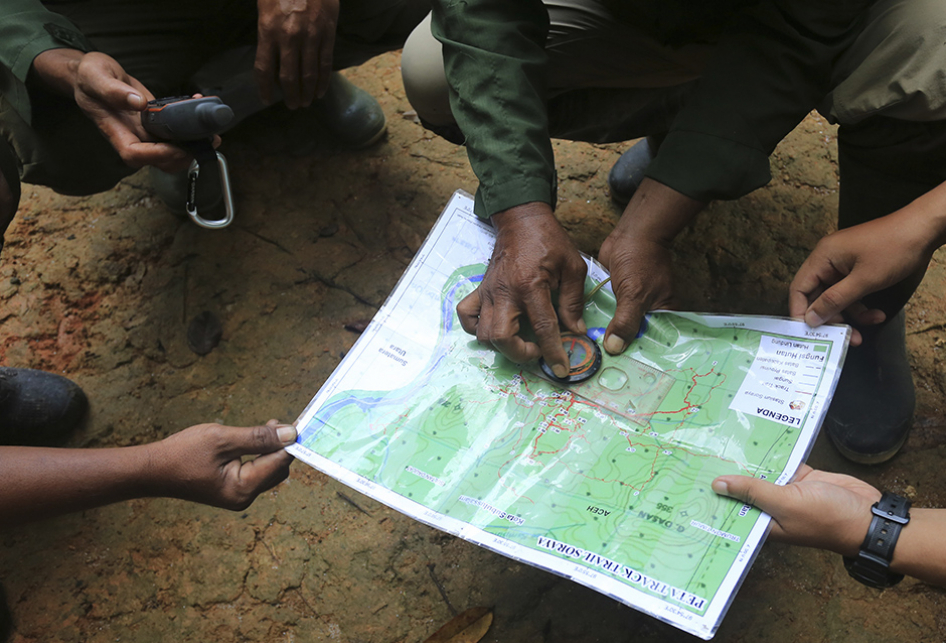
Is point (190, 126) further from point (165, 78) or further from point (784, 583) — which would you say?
point (784, 583)

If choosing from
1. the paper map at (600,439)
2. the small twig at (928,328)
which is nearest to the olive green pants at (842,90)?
the small twig at (928,328)

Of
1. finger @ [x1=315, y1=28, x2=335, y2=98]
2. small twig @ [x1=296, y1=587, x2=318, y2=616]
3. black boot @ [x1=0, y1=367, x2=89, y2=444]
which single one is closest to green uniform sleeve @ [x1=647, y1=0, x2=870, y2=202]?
finger @ [x1=315, y1=28, x2=335, y2=98]

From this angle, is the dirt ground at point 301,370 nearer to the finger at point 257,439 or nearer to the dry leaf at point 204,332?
the dry leaf at point 204,332

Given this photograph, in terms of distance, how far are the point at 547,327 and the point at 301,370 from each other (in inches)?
32.3

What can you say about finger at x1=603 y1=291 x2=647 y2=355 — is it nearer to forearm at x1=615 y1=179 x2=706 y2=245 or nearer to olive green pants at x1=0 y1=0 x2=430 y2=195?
forearm at x1=615 y1=179 x2=706 y2=245

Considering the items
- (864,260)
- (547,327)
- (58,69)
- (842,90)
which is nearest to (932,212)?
(864,260)

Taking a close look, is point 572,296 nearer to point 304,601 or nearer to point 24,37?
point 304,601

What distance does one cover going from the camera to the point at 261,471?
1.08 metres

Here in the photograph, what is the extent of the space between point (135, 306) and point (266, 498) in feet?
2.43

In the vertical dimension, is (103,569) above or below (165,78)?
below

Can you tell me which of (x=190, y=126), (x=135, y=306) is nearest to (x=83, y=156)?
(x=135, y=306)

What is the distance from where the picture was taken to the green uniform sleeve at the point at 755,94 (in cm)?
108

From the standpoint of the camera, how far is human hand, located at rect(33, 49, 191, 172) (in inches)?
50.4

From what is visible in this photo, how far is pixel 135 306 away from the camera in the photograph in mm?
1756
